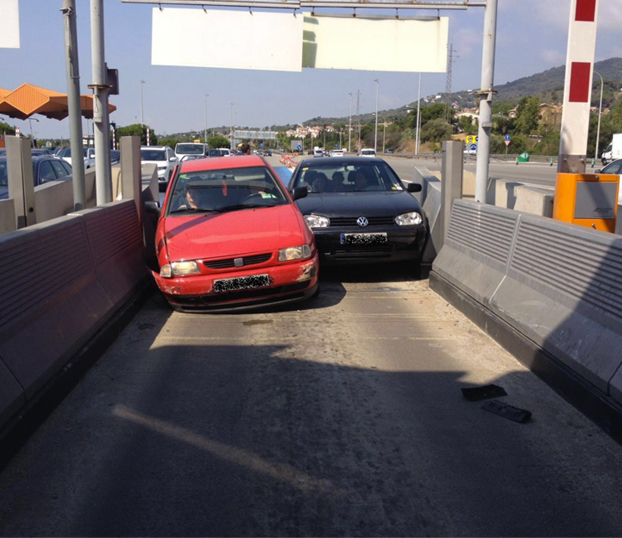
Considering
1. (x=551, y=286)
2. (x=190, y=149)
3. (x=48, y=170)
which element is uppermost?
(x=190, y=149)

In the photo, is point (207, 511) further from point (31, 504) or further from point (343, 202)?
point (343, 202)

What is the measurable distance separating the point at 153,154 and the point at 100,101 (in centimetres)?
1807

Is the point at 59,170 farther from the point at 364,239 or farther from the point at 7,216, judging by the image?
the point at 364,239

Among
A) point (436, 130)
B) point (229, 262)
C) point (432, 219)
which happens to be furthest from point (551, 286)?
point (436, 130)

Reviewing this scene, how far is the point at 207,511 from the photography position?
3422mm

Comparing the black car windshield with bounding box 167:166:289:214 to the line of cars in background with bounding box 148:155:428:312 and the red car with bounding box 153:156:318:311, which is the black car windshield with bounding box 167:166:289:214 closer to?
the line of cars in background with bounding box 148:155:428:312

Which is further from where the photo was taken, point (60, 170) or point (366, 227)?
point (60, 170)

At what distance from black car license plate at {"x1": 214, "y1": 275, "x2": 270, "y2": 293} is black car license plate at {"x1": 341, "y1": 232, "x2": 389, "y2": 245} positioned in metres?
1.89

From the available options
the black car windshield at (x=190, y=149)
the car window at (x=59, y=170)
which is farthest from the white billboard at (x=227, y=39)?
the black car windshield at (x=190, y=149)

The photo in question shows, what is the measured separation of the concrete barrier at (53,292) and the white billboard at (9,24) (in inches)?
Result: 107

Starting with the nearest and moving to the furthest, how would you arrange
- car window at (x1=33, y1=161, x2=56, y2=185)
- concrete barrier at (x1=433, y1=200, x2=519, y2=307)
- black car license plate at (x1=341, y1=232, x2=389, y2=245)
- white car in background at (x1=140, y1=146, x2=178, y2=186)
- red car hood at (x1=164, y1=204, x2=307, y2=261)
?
concrete barrier at (x1=433, y1=200, x2=519, y2=307) < red car hood at (x1=164, y1=204, x2=307, y2=261) < black car license plate at (x1=341, y1=232, x2=389, y2=245) < car window at (x1=33, y1=161, x2=56, y2=185) < white car in background at (x1=140, y1=146, x2=178, y2=186)

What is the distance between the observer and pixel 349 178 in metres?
10.7

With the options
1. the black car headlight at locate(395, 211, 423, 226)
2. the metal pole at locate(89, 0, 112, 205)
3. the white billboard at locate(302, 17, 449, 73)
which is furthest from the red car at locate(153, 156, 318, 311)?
the white billboard at locate(302, 17, 449, 73)

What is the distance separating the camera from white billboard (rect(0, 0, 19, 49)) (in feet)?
28.1
